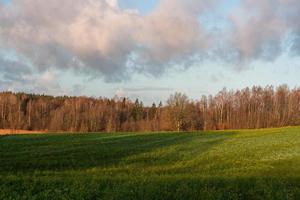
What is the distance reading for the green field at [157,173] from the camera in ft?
46.8

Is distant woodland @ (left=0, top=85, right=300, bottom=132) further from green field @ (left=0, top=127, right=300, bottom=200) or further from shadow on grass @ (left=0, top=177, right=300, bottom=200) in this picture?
shadow on grass @ (left=0, top=177, right=300, bottom=200)

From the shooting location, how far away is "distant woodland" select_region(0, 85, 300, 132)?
12794 centimetres

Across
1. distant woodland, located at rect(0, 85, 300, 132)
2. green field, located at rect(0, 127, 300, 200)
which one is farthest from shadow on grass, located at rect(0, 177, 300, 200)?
distant woodland, located at rect(0, 85, 300, 132)

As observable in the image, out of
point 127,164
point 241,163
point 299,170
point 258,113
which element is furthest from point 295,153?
point 258,113

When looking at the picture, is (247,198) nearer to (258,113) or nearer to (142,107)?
(258,113)

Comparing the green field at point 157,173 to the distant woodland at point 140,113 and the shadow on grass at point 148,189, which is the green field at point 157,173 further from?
the distant woodland at point 140,113

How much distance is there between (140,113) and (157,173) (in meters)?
129

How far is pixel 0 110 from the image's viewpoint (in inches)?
6053

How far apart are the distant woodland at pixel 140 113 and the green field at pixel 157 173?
79.0 m

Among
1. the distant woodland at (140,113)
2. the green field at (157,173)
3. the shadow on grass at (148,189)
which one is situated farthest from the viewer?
the distant woodland at (140,113)

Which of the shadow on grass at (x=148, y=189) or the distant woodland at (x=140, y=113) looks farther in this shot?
the distant woodland at (x=140, y=113)

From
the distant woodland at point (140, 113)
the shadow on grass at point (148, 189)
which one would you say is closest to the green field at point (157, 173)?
the shadow on grass at point (148, 189)

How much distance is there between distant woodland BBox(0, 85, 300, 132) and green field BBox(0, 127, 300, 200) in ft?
259

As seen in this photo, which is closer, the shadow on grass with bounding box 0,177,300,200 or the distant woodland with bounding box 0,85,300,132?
the shadow on grass with bounding box 0,177,300,200
